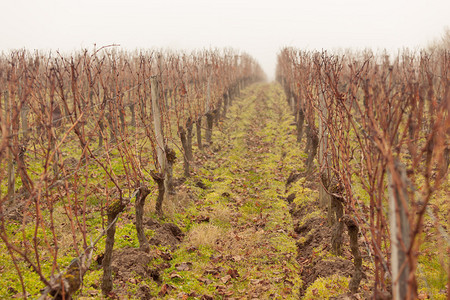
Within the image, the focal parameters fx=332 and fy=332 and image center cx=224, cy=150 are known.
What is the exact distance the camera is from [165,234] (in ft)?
21.5

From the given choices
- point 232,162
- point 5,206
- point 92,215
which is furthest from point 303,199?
point 5,206

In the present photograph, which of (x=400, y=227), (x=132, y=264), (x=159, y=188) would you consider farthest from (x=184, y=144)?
(x=400, y=227)

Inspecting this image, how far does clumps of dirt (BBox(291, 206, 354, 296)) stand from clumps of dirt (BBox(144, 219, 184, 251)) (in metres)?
Result: 2.40

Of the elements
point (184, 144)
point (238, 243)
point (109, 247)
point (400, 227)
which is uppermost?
point (400, 227)

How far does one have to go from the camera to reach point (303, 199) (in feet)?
26.7

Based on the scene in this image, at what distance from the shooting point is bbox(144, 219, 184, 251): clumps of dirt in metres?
6.29

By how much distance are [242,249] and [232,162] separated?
5.64 m

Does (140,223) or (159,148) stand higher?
(159,148)

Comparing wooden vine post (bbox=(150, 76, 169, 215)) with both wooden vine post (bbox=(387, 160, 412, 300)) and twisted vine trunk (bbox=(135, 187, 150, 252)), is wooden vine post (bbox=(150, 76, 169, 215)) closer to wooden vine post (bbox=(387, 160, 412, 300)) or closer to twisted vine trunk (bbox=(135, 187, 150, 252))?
twisted vine trunk (bbox=(135, 187, 150, 252))

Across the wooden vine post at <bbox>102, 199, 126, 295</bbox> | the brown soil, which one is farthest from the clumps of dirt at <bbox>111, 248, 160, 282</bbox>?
the wooden vine post at <bbox>102, 199, 126, 295</bbox>

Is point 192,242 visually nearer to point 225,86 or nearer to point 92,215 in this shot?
point 92,215

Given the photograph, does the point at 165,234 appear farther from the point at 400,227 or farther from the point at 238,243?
the point at 400,227

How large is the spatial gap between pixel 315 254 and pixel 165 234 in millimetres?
2866

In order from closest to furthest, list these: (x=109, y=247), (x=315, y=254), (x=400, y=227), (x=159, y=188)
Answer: (x=400, y=227)
(x=109, y=247)
(x=315, y=254)
(x=159, y=188)
